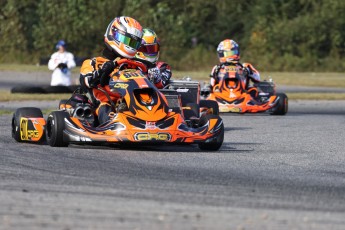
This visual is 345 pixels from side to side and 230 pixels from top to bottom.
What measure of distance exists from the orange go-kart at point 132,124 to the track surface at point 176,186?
0.16 meters

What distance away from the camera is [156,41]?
1462 cm

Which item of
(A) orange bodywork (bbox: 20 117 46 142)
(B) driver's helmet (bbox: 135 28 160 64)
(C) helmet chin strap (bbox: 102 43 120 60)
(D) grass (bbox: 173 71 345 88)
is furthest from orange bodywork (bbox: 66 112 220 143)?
(D) grass (bbox: 173 71 345 88)

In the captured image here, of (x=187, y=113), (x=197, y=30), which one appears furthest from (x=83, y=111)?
(x=197, y=30)

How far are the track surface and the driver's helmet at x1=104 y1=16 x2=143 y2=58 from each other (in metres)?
1.17

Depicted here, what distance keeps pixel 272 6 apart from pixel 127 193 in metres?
38.5

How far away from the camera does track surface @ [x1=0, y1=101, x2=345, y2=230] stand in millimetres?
6324

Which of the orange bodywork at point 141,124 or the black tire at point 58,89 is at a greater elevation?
the orange bodywork at point 141,124

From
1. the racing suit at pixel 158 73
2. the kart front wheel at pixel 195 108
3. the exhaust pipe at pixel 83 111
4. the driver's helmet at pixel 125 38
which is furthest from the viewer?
the racing suit at pixel 158 73

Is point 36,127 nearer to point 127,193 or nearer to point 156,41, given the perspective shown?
point 156,41

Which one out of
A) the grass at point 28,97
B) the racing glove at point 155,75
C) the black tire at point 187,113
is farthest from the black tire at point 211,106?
the grass at point 28,97

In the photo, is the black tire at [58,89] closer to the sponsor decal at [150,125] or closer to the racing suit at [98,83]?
the racing suit at [98,83]

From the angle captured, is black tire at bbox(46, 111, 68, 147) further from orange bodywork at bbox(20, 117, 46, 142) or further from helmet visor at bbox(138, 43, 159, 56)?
helmet visor at bbox(138, 43, 159, 56)

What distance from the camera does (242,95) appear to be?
19.3m

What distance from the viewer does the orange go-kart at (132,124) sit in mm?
10938
